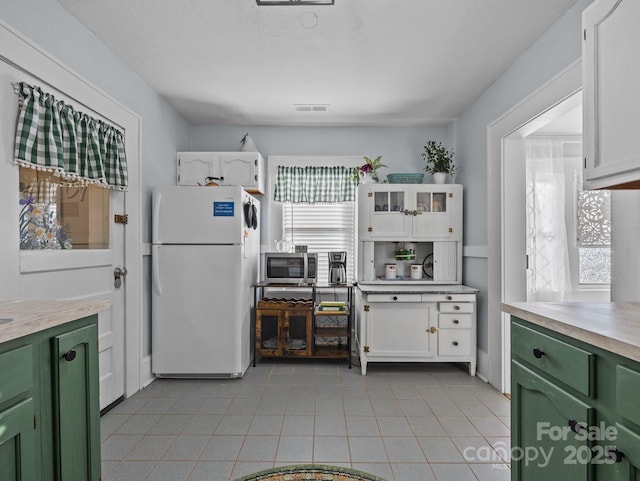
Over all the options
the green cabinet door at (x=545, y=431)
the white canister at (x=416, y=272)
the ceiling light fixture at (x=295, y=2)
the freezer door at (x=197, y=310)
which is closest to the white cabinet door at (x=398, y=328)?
the white canister at (x=416, y=272)

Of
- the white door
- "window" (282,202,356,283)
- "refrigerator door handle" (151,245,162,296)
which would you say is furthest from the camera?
"window" (282,202,356,283)

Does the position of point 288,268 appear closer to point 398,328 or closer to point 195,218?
point 195,218

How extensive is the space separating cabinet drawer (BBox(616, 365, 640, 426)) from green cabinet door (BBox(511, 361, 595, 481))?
5.3 inches

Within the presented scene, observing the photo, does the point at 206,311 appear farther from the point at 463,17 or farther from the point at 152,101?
the point at 463,17

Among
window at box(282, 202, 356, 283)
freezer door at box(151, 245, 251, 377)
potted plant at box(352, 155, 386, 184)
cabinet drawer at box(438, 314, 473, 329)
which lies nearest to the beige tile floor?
A: freezer door at box(151, 245, 251, 377)

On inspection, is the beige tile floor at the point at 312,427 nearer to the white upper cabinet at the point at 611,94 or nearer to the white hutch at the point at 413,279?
the white hutch at the point at 413,279

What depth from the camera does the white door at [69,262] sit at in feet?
6.10

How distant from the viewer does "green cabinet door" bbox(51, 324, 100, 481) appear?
50.1 inches

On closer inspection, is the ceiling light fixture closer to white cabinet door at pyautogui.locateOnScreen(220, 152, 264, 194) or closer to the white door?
the white door

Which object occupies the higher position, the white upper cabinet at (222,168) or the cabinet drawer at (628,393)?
the white upper cabinet at (222,168)

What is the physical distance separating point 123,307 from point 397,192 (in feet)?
8.72

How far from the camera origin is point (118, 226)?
2.91 m

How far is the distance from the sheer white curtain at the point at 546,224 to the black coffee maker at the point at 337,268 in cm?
165

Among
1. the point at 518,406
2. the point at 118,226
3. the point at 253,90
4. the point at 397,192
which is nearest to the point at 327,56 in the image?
the point at 253,90
